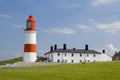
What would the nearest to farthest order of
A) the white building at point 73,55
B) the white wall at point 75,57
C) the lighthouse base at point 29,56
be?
the lighthouse base at point 29,56
the white wall at point 75,57
the white building at point 73,55

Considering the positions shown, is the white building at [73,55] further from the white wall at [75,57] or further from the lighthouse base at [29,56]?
the lighthouse base at [29,56]

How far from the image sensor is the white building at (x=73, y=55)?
95688mm

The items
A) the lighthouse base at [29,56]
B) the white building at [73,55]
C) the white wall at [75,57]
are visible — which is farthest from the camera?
the white building at [73,55]

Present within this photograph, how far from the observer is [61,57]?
317 ft

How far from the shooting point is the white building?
3767 inches

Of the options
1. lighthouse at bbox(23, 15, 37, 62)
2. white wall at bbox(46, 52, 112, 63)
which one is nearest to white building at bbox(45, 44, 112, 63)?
white wall at bbox(46, 52, 112, 63)

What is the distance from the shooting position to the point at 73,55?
9844 cm

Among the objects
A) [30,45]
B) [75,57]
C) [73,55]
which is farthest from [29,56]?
[75,57]

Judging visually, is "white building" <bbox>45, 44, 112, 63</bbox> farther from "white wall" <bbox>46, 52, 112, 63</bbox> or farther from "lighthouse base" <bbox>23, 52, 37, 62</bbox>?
"lighthouse base" <bbox>23, 52, 37, 62</bbox>

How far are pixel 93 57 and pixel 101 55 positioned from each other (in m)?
3.30

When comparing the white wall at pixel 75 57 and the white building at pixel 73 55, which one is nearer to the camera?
the white wall at pixel 75 57

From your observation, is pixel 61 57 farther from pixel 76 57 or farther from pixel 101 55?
pixel 101 55

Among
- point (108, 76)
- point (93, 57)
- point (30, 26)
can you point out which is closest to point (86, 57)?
point (93, 57)

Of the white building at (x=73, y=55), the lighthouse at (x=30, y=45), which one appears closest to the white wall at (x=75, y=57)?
the white building at (x=73, y=55)
